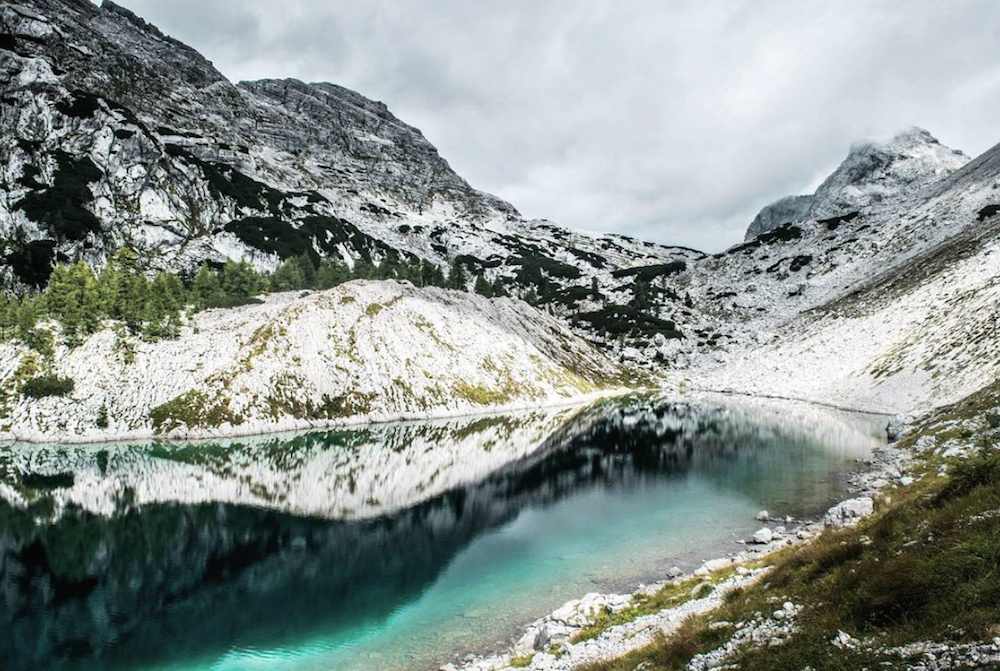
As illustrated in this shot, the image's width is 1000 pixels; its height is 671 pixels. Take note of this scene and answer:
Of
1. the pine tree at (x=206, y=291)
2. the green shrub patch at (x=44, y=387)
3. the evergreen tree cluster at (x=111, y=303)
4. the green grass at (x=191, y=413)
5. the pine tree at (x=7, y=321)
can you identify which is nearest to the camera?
the green grass at (x=191, y=413)

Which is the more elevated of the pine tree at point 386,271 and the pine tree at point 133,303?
the pine tree at point 386,271

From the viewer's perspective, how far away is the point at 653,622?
20.8m

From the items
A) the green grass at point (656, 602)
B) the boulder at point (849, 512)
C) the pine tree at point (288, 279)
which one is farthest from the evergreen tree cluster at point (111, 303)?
the boulder at point (849, 512)

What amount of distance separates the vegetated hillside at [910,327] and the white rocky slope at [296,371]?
5803cm

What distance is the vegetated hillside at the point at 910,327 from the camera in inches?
3216

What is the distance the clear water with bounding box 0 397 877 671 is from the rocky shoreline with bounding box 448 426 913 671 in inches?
83.8

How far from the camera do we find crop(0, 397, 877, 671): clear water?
27469mm

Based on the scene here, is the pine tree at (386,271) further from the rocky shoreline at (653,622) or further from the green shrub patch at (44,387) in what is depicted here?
the rocky shoreline at (653,622)

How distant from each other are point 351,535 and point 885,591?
39.0m

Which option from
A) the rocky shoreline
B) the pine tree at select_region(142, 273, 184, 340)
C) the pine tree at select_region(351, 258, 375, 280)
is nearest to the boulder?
the rocky shoreline

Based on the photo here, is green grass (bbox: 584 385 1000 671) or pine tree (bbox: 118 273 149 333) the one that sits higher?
pine tree (bbox: 118 273 149 333)

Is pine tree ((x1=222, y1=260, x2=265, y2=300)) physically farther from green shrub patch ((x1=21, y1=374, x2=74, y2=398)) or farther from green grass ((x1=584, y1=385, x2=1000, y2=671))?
green grass ((x1=584, y1=385, x2=1000, y2=671))

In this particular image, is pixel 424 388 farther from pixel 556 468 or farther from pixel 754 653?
pixel 754 653

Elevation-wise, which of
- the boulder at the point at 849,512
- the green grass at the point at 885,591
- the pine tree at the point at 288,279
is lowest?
the boulder at the point at 849,512
